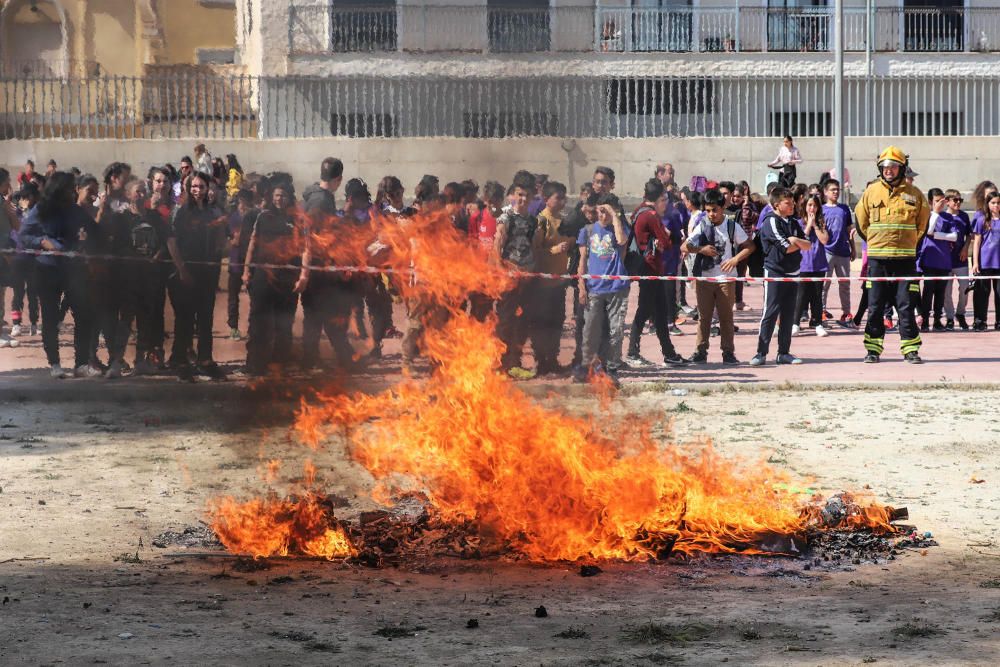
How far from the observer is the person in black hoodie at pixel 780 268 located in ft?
47.4

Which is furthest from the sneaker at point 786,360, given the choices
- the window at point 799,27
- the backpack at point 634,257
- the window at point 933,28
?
the window at point 933,28

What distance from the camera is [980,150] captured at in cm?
2980

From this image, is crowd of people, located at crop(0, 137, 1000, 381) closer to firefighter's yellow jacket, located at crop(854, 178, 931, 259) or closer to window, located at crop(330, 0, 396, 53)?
firefighter's yellow jacket, located at crop(854, 178, 931, 259)

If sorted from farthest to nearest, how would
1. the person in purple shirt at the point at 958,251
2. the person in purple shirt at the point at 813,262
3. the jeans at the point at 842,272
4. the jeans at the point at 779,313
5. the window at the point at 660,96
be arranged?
the window at the point at 660,96 < the jeans at the point at 842,272 < the person in purple shirt at the point at 958,251 < the person in purple shirt at the point at 813,262 < the jeans at the point at 779,313

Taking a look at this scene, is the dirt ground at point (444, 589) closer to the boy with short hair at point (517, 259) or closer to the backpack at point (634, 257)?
the boy with short hair at point (517, 259)

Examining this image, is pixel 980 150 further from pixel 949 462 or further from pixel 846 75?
pixel 949 462

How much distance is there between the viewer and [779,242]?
14898 millimetres

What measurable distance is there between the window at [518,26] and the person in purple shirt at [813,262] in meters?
4.67

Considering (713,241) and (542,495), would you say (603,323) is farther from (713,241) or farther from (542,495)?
(542,495)

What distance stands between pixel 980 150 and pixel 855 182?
2.83 metres

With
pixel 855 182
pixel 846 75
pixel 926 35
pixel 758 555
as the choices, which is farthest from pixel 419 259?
pixel 926 35

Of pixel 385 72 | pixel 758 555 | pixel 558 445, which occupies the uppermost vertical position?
pixel 385 72

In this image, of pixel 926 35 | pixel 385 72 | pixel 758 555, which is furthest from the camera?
pixel 926 35

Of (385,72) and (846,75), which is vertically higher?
(846,75)
